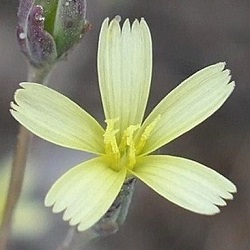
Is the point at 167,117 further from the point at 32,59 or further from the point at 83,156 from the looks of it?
the point at 83,156

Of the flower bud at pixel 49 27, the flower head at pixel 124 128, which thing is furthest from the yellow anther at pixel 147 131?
the flower bud at pixel 49 27

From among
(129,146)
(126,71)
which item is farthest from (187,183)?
(126,71)

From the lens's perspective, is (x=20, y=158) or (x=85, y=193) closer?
(x=85, y=193)

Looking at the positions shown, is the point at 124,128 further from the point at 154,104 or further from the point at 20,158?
the point at 154,104

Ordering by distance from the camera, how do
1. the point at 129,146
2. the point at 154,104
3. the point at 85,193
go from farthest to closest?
the point at 154,104, the point at 129,146, the point at 85,193

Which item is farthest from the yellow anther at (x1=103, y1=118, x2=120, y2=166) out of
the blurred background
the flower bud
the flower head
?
the blurred background

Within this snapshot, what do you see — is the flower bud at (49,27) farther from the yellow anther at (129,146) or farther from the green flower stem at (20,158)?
the yellow anther at (129,146)
